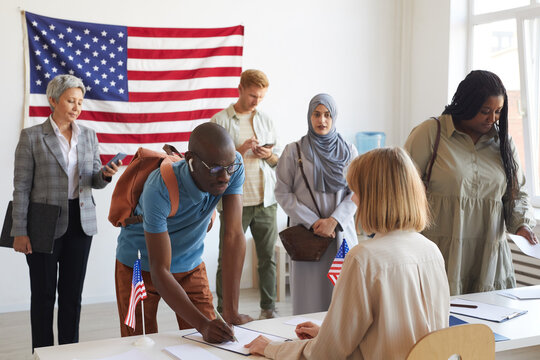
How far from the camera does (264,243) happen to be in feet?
13.7

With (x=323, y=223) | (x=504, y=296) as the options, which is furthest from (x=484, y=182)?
(x=323, y=223)

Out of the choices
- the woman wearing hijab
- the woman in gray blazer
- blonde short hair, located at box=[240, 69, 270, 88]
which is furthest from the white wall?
the woman wearing hijab

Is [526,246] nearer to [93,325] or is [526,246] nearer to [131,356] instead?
[131,356]

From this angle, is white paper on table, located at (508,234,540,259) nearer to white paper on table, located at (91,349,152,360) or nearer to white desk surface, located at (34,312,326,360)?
white desk surface, located at (34,312,326,360)

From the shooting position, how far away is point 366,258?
151cm

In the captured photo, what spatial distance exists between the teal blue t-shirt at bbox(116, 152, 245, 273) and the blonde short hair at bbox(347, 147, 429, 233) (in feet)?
2.13

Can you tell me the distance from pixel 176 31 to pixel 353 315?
3.80m

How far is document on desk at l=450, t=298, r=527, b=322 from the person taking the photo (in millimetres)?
2193

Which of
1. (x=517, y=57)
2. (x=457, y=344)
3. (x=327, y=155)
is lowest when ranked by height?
(x=457, y=344)

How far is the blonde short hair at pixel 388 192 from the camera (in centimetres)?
154

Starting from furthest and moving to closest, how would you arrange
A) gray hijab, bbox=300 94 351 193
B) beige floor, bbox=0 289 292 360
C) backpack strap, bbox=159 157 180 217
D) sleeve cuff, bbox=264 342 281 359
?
beige floor, bbox=0 289 292 360
gray hijab, bbox=300 94 351 193
backpack strap, bbox=159 157 180 217
sleeve cuff, bbox=264 342 281 359

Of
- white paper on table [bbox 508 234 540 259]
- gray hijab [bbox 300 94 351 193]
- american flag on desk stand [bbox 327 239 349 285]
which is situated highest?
gray hijab [bbox 300 94 351 193]

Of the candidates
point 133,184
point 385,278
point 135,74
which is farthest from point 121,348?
point 135,74

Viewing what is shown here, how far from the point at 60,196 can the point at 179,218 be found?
128 centimetres
